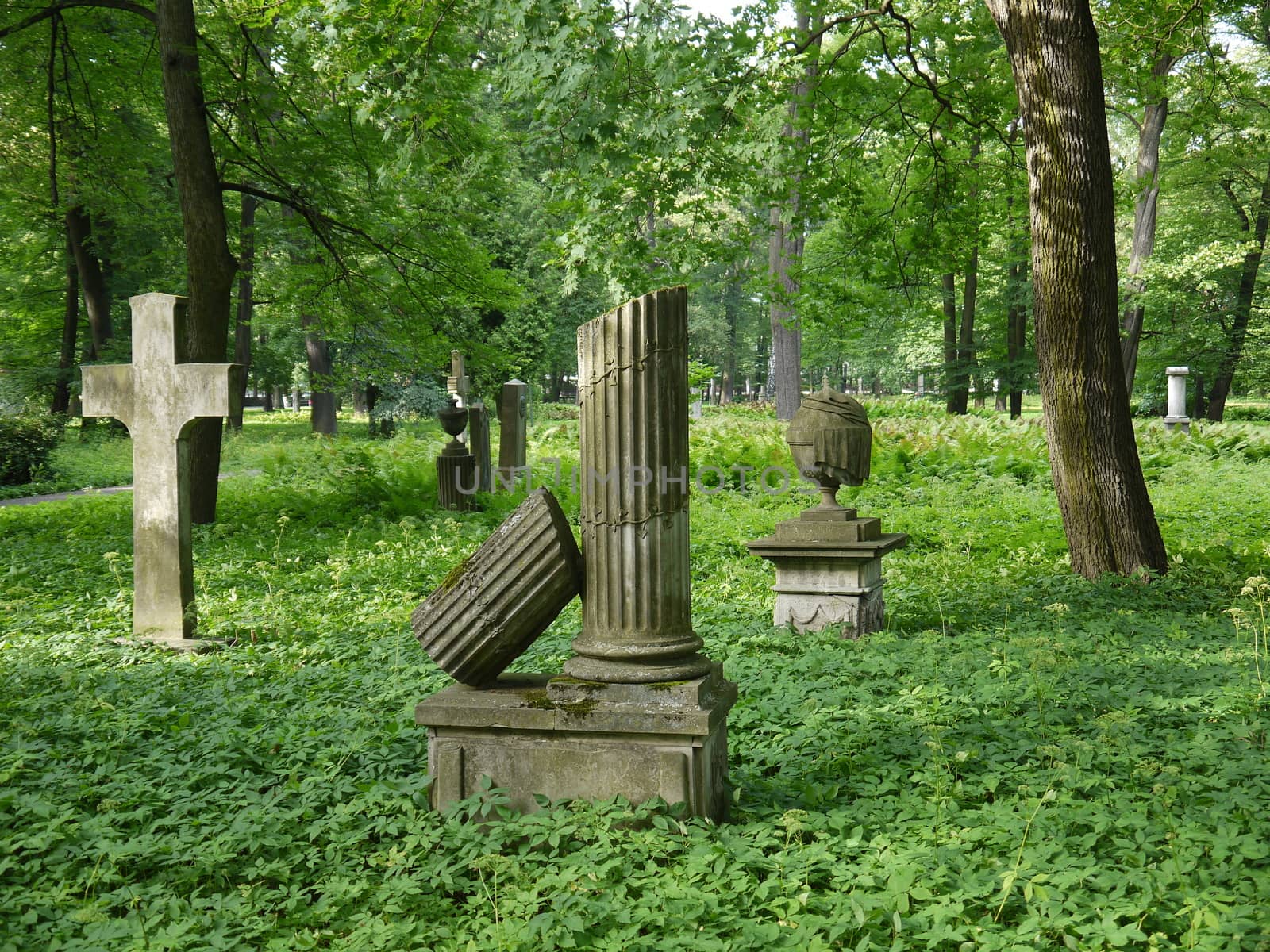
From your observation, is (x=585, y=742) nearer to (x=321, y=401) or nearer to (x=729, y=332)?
(x=321, y=401)

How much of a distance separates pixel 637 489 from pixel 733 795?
1.28 m

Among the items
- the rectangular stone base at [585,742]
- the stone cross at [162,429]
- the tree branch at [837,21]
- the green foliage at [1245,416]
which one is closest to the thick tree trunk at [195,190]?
the stone cross at [162,429]

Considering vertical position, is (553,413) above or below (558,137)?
below

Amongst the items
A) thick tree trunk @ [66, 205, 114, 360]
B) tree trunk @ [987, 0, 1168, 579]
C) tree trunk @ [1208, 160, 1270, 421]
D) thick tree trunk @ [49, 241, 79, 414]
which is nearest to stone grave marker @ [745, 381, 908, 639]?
tree trunk @ [987, 0, 1168, 579]

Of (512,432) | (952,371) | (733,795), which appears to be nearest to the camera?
(733,795)

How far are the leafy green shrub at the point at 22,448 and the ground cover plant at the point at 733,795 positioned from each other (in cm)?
990

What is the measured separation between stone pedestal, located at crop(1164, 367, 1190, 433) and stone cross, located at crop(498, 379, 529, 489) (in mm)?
13876

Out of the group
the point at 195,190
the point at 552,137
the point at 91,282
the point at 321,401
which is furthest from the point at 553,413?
the point at 552,137

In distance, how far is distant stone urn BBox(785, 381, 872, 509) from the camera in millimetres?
6863

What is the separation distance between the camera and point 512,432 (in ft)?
47.1

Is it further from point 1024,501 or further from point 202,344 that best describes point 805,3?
point 202,344

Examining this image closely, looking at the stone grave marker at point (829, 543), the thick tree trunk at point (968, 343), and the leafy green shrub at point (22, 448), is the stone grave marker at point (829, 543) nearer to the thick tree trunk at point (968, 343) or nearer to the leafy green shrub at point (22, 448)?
the leafy green shrub at point (22, 448)

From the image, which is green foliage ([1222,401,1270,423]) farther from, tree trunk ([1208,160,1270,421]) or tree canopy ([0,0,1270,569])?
tree canopy ([0,0,1270,569])

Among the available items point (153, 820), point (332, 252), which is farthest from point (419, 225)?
point (153, 820)
